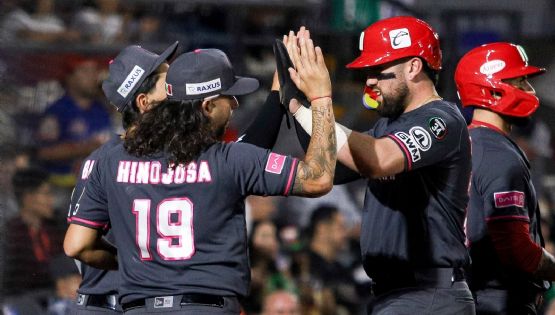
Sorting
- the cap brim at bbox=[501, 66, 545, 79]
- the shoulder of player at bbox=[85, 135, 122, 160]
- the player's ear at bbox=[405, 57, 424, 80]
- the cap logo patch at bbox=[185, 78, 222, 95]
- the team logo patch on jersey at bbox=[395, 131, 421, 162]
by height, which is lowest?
the shoulder of player at bbox=[85, 135, 122, 160]

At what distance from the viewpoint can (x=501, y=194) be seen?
4.96m

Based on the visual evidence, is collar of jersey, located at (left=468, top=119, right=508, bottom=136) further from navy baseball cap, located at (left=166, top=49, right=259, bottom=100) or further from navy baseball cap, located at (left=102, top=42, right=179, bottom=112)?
navy baseball cap, located at (left=102, top=42, right=179, bottom=112)

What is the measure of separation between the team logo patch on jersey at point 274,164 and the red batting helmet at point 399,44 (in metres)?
0.85

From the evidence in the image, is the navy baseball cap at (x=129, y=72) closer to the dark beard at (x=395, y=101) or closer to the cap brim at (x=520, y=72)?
the dark beard at (x=395, y=101)

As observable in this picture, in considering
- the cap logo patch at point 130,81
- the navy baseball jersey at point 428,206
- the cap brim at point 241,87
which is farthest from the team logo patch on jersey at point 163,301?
the cap logo patch at point 130,81

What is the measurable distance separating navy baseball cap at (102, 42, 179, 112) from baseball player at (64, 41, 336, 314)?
3.15ft

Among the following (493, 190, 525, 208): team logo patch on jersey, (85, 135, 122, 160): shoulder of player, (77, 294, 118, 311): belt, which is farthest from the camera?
(77, 294, 118, 311): belt

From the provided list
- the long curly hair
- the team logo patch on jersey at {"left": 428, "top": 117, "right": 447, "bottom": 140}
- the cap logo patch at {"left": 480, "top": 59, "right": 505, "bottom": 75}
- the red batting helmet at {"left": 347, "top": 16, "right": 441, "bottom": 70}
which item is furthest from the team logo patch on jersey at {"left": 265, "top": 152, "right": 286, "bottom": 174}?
the cap logo patch at {"left": 480, "top": 59, "right": 505, "bottom": 75}

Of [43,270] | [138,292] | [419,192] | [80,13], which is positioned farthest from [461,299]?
[80,13]

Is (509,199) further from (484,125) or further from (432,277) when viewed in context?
(432,277)

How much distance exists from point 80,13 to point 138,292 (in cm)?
582

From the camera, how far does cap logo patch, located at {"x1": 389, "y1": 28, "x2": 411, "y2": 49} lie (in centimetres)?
464

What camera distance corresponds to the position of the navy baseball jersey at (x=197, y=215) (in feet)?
13.2

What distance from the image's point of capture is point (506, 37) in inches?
454
